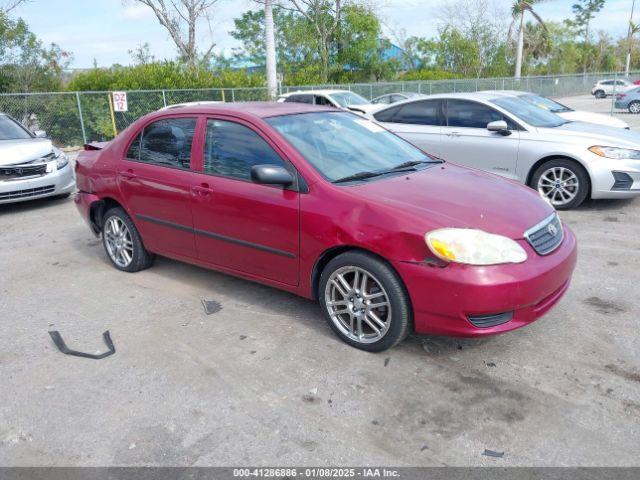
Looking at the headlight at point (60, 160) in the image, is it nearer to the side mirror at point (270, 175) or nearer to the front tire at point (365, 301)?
the side mirror at point (270, 175)

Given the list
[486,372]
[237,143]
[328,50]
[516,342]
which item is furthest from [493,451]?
[328,50]

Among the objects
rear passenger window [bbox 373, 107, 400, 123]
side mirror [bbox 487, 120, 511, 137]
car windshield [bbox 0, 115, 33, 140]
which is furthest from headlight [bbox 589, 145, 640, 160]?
car windshield [bbox 0, 115, 33, 140]

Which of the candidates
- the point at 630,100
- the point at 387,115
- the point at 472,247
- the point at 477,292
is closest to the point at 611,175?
the point at 387,115

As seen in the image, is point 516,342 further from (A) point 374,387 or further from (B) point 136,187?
(B) point 136,187

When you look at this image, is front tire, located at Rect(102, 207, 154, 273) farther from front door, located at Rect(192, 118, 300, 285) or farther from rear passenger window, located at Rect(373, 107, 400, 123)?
rear passenger window, located at Rect(373, 107, 400, 123)

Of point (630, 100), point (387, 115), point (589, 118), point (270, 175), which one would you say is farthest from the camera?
point (630, 100)

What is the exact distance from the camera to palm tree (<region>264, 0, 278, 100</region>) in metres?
19.3

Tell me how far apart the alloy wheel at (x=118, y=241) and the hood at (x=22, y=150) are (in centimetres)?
359

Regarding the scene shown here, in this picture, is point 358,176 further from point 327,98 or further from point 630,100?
point 630,100

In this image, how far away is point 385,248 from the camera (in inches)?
133

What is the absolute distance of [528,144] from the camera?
735 cm

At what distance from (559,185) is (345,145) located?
13.7ft

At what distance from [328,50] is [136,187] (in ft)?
109

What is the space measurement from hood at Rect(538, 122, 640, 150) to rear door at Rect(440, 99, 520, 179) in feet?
1.59
